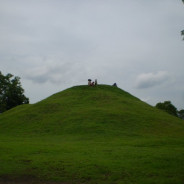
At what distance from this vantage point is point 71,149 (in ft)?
55.9

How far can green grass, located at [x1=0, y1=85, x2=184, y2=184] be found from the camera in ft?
36.6

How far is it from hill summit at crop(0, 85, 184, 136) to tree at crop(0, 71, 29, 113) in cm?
2684

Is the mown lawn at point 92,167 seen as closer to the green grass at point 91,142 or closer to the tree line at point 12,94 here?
the green grass at point 91,142

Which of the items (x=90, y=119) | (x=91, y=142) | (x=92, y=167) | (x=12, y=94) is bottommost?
(x=92, y=167)

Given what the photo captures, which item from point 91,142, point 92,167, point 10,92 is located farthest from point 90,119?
point 10,92

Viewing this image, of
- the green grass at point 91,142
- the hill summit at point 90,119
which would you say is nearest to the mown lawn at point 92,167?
the green grass at point 91,142

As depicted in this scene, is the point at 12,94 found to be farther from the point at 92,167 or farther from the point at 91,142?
the point at 92,167

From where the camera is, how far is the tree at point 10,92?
6512cm

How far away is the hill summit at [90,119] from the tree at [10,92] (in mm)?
26838

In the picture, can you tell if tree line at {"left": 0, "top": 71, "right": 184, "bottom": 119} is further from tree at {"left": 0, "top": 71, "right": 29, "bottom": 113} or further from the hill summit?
the hill summit

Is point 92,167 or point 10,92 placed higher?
point 10,92

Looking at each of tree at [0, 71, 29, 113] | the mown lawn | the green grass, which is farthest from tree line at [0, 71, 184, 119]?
A: the mown lawn

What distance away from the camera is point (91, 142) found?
21422 mm

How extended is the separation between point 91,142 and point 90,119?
951cm
